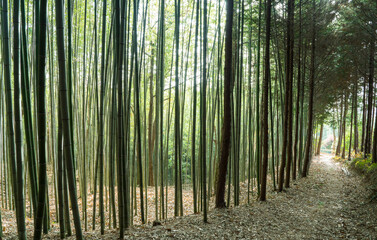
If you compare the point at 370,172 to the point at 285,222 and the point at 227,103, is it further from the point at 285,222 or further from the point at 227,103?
the point at 227,103

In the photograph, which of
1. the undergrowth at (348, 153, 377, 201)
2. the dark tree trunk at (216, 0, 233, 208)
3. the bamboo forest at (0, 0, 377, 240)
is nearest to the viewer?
the bamboo forest at (0, 0, 377, 240)

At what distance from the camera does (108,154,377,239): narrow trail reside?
3.13 m

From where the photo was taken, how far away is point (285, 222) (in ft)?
12.5

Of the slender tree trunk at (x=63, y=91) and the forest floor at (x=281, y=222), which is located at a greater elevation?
the slender tree trunk at (x=63, y=91)

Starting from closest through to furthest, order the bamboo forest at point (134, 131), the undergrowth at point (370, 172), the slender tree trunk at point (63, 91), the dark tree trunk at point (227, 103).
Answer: the slender tree trunk at point (63, 91), the bamboo forest at point (134, 131), the dark tree trunk at point (227, 103), the undergrowth at point (370, 172)

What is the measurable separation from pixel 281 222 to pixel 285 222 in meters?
0.06

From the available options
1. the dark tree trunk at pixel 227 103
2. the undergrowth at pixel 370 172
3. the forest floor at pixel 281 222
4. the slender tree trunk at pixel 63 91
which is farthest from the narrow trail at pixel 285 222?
the slender tree trunk at pixel 63 91

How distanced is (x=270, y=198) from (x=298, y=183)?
7.06 ft

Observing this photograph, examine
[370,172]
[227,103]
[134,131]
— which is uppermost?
[227,103]

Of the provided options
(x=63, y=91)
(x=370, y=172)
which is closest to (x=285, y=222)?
(x=63, y=91)

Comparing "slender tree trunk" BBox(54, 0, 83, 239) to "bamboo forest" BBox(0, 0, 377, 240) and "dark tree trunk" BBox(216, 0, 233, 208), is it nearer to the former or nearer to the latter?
"bamboo forest" BBox(0, 0, 377, 240)

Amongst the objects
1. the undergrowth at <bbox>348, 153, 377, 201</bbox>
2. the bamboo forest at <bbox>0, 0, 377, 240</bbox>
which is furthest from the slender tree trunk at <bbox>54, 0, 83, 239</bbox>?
the undergrowth at <bbox>348, 153, 377, 201</bbox>

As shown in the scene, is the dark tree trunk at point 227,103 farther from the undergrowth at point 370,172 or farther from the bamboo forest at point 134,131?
the undergrowth at point 370,172

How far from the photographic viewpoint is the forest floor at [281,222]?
10.0 ft
